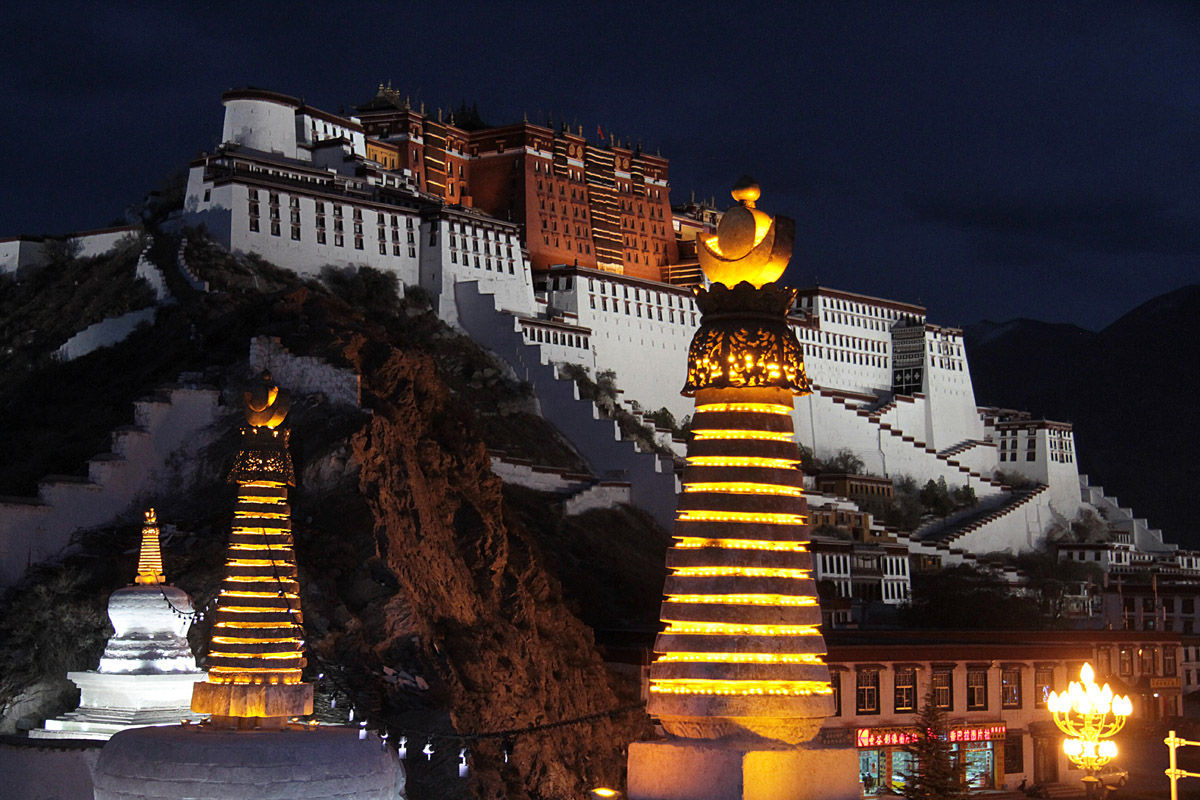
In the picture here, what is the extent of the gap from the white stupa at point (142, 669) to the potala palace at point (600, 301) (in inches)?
1164

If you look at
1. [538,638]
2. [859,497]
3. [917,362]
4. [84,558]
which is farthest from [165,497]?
[917,362]

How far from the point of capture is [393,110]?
86750 millimetres

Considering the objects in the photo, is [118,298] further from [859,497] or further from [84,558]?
[859,497]

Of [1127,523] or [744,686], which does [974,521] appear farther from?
[744,686]

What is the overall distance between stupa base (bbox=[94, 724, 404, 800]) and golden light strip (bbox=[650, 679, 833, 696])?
4453mm

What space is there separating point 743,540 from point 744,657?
1.14m

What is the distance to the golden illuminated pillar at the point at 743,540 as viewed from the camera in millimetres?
16562

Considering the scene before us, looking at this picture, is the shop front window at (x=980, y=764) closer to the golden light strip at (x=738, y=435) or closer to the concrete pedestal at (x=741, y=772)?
the concrete pedestal at (x=741, y=772)

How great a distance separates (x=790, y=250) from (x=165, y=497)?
28.6 meters

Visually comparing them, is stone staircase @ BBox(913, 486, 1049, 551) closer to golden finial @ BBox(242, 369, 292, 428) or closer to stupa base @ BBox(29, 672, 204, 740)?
stupa base @ BBox(29, 672, 204, 740)

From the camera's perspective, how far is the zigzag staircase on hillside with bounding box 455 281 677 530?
210 feet

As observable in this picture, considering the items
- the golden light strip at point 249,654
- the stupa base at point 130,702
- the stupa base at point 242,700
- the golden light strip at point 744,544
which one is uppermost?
the golden light strip at point 744,544

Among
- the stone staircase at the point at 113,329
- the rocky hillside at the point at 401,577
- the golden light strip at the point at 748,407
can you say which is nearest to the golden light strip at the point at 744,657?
the golden light strip at the point at 748,407

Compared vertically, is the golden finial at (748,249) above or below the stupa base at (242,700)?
above
